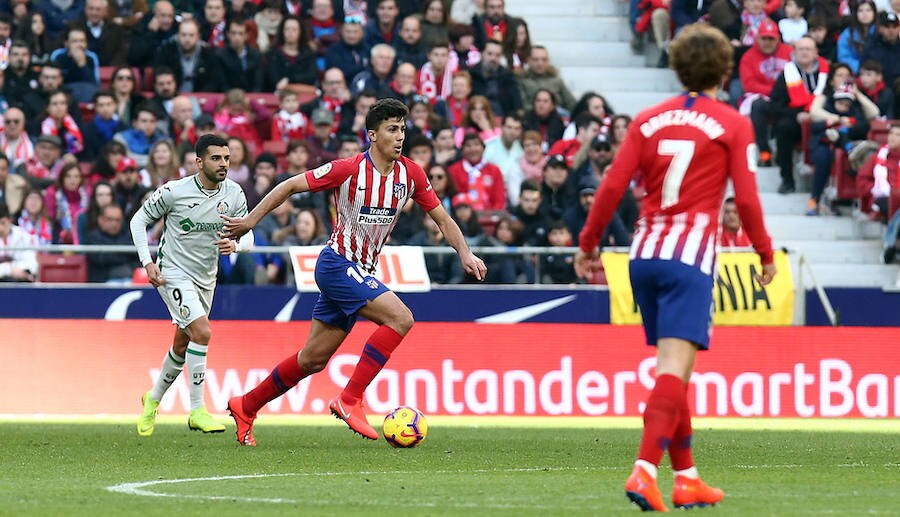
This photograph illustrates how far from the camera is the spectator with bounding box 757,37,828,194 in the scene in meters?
21.1

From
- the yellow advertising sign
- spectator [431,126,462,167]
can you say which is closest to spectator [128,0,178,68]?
spectator [431,126,462,167]

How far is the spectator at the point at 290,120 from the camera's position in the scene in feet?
67.6

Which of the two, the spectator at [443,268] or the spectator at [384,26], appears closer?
the spectator at [443,268]

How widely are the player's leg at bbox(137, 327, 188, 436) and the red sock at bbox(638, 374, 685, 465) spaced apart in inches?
250

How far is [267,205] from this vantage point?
11.4m

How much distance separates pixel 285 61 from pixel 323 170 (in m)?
10.3

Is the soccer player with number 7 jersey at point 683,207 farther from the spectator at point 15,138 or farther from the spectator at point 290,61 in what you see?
the spectator at point 290,61

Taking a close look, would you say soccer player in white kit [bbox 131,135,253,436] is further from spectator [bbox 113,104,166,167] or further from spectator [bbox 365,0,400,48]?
spectator [bbox 365,0,400,48]

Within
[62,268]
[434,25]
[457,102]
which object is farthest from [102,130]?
[434,25]

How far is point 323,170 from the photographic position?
464 inches

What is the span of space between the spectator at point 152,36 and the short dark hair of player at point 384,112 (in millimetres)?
10323

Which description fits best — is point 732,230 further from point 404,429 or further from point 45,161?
point 45,161

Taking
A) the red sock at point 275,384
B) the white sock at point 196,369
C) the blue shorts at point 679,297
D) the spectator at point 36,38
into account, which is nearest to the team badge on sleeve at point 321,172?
the red sock at point 275,384

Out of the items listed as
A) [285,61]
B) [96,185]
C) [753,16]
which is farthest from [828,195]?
[96,185]
